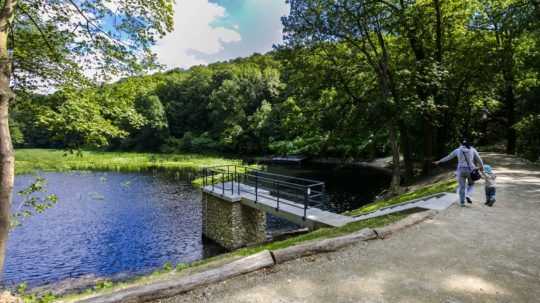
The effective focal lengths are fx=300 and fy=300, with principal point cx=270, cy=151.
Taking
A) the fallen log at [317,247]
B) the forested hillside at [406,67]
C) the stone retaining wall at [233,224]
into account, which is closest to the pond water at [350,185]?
the stone retaining wall at [233,224]

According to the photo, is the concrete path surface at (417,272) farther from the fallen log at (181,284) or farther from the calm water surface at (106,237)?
the calm water surface at (106,237)

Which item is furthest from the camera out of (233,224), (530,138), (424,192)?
(530,138)

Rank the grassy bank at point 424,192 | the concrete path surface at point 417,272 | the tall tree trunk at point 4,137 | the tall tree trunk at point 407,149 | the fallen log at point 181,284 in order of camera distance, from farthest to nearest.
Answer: the tall tree trunk at point 407,149 → the grassy bank at point 424,192 → the tall tree trunk at point 4,137 → the concrete path surface at point 417,272 → the fallen log at point 181,284

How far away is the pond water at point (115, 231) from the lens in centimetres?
1098

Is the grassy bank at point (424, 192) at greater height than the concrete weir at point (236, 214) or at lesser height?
greater

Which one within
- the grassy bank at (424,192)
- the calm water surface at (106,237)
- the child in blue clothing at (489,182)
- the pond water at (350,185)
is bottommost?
the calm water surface at (106,237)

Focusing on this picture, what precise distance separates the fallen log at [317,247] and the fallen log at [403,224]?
16 centimetres

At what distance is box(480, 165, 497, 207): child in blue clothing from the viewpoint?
7129 millimetres

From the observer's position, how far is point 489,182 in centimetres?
727

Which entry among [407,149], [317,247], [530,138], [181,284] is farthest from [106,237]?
[530,138]

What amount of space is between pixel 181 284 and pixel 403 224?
14.1ft

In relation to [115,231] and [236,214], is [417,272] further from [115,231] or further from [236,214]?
[115,231]

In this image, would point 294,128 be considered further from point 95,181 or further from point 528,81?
point 95,181

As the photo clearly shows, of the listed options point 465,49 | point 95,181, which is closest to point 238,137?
point 95,181
